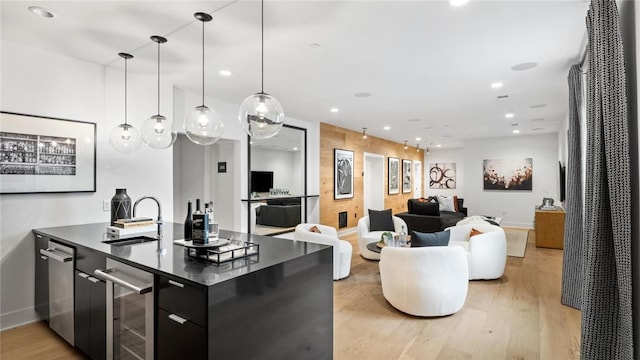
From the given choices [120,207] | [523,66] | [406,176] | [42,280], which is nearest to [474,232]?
[523,66]

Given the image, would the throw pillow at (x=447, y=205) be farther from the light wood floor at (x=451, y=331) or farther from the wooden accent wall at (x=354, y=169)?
the light wood floor at (x=451, y=331)

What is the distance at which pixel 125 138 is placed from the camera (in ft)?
11.0

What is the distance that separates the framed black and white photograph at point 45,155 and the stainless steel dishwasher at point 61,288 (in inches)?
27.1

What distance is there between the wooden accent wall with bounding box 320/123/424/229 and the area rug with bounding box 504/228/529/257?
3366 mm

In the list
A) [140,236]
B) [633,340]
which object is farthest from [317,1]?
[633,340]

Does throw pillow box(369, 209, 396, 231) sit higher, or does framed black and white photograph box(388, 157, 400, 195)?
framed black and white photograph box(388, 157, 400, 195)

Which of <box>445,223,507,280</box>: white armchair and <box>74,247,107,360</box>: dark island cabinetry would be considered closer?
<box>74,247,107,360</box>: dark island cabinetry

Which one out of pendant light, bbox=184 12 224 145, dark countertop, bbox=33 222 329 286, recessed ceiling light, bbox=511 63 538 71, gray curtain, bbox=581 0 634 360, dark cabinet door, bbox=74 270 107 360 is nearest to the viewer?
gray curtain, bbox=581 0 634 360

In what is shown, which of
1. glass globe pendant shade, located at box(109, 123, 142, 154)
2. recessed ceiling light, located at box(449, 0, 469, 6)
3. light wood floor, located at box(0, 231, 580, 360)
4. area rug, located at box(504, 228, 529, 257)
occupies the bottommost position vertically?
light wood floor, located at box(0, 231, 580, 360)

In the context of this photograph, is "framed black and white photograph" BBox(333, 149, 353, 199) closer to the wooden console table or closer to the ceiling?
the ceiling

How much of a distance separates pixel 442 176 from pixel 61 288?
1222 centimetres

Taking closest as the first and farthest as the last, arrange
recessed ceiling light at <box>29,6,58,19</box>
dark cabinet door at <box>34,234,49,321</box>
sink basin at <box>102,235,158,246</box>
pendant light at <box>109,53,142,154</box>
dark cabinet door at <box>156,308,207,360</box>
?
dark cabinet door at <box>156,308,207,360</box> < recessed ceiling light at <box>29,6,58,19</box> < sink basin at <box>102,235,158,246</box> < dark cabinet door at <box>34,234,49,321</box> < pendant light at <box>109,53,142,154</box>

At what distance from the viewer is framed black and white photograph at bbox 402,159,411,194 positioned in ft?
37.7

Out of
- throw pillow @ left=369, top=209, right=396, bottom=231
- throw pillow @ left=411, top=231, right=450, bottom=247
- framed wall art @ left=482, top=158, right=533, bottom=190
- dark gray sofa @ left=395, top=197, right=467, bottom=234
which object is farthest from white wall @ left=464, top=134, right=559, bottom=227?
throw pillow @ left=411, top=231, right=450, bottom=247
